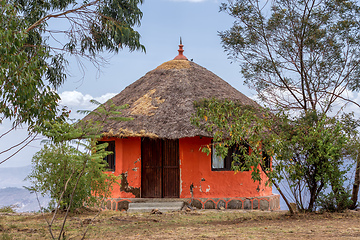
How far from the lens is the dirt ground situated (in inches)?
299

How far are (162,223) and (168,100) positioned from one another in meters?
5.34

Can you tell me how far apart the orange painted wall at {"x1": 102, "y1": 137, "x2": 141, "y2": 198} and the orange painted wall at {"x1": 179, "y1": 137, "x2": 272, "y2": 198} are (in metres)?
1.42

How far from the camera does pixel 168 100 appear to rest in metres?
13.9

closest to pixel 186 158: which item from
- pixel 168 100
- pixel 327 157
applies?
pixel 168 100

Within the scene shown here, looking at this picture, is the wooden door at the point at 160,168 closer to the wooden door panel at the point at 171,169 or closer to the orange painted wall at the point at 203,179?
the wooden door panel at the point at 171,169

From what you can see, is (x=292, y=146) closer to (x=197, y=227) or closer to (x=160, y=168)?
(x=197, y=227)

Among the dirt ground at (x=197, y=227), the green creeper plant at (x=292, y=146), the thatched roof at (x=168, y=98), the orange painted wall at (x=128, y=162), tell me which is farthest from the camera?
the orange painted wall at (x=128, y=162)

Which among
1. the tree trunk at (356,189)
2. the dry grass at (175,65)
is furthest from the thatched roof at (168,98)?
the tree trunk at (356,189)

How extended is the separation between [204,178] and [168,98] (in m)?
2.98

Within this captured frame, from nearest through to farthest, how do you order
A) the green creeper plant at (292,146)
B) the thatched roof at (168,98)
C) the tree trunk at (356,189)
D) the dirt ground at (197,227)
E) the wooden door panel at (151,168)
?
the dirt ground at (197,227) → the green creeper plant at (292,146) → the tree trunk at (356,189) → the thatched roof at (168,98) → the wooden door panel at (151,168)

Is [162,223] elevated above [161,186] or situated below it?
below

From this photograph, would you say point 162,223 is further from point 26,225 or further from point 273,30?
point 273,30

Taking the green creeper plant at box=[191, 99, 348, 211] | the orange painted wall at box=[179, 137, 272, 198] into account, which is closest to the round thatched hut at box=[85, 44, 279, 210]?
the orange painted wall at box=[179, 137, 272, 198]

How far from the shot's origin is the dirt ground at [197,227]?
7600 mm
